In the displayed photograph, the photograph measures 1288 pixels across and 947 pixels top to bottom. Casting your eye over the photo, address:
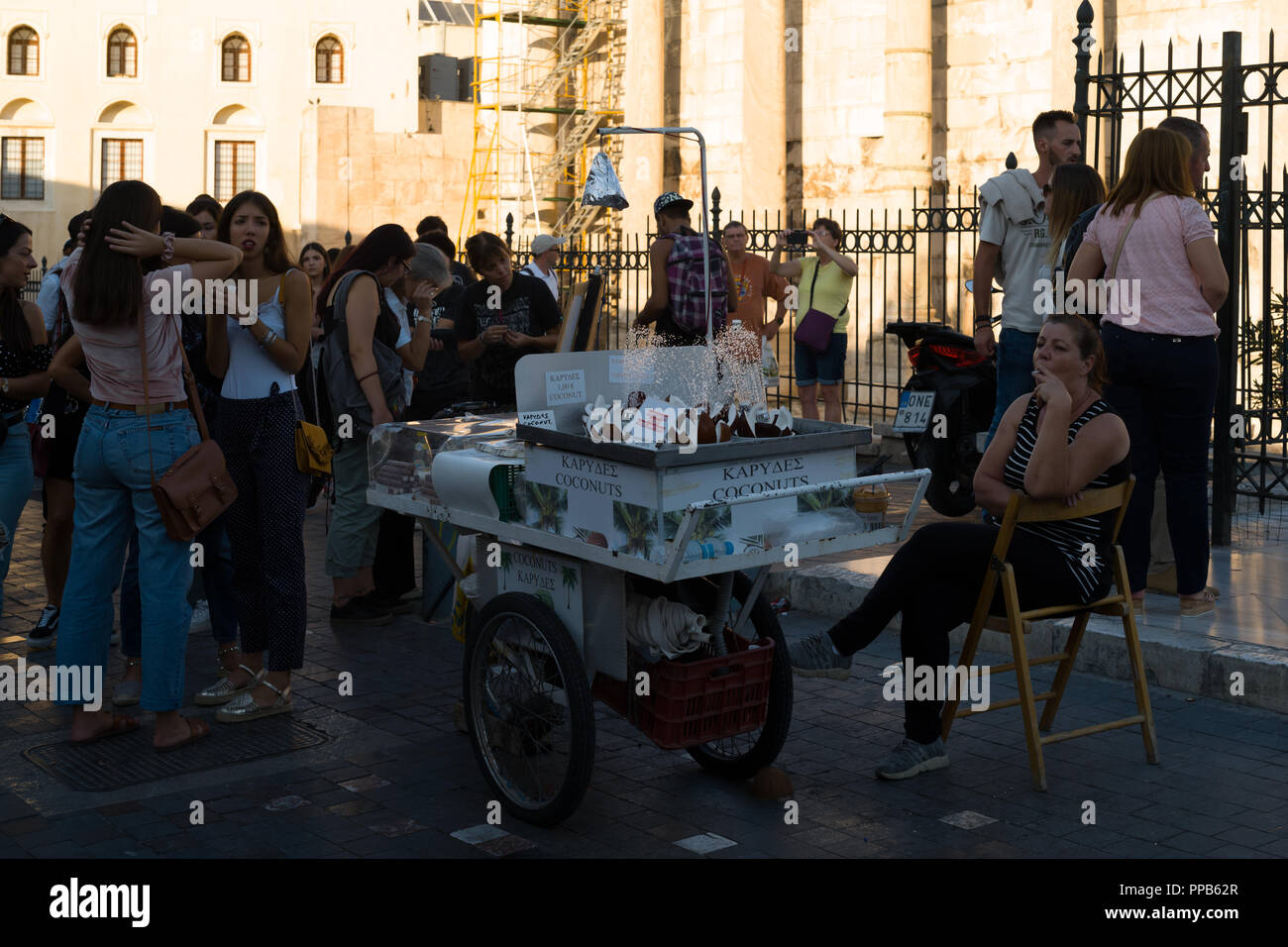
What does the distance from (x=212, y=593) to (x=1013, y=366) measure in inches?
163

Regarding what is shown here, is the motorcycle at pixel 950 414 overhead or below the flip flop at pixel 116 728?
overhead

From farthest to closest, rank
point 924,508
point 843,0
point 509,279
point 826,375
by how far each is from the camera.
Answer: point 843,0 < point 826,375 < point 924,508 < point 509,279

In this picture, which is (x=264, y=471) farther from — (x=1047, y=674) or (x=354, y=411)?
(x=1047, y=674)

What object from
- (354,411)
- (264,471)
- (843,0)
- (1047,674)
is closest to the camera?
(264,471)

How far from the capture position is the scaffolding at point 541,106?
29875 mm

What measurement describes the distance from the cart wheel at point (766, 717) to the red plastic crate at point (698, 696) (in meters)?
0.08

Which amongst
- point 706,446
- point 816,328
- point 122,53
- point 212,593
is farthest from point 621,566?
point 122,53

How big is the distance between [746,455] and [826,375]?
8.76 metres

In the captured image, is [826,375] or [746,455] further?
[826,375]

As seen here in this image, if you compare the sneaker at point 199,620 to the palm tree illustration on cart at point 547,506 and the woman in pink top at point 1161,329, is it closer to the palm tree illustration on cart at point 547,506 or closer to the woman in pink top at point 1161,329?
the palm tree illustration on cart at point 547,506

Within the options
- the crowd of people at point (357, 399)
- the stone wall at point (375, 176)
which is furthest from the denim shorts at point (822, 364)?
the stone wall at point (375, 176)

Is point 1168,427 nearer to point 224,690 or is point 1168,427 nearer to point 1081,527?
point 1081,527

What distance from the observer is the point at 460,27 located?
5766 cm
